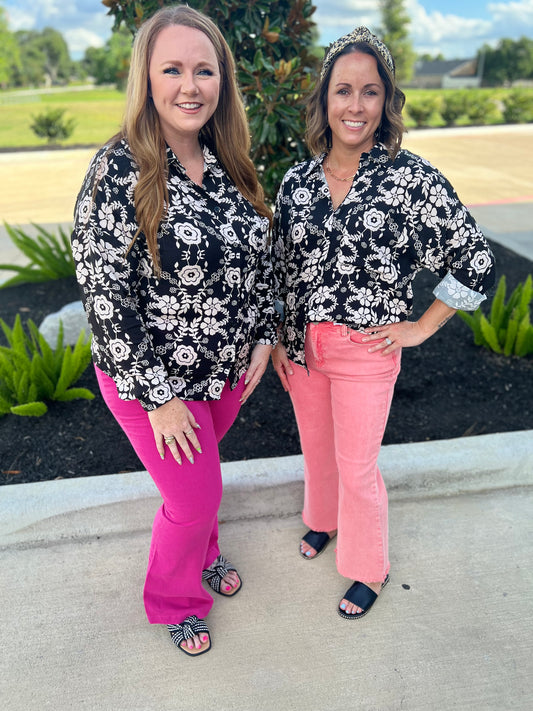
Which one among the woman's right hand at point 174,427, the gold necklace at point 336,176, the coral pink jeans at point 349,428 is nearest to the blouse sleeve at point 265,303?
the coral pink jeans at point 349,428

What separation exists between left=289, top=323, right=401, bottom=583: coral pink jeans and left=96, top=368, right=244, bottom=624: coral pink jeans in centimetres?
31

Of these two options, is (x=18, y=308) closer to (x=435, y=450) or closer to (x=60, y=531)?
(x=60, y=531)

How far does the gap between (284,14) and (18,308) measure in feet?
9.74

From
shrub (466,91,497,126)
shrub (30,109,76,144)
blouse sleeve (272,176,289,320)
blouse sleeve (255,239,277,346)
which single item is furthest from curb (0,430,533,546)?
shrub (466,91,497,126)

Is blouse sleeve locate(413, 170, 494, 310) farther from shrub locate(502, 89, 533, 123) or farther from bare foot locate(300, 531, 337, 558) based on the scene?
shrub locate(502, 89, 533, 123)

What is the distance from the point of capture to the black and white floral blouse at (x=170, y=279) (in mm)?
1557

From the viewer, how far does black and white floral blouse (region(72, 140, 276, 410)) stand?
156 cm

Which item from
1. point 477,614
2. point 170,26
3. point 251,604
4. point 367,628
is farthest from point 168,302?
point 477,614

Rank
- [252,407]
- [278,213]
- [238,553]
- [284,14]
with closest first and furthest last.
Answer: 1. [278,213]
2. [238,553]
3. [284,14]
4. [252,407]

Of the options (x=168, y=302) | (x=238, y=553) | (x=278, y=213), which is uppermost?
(x=278, y=213)

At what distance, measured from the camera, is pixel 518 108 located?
2100cm

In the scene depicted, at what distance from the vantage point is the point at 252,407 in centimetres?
329

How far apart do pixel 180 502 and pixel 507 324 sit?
2.67 metres

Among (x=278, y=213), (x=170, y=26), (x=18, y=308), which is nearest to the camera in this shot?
(x=170, y=26)
